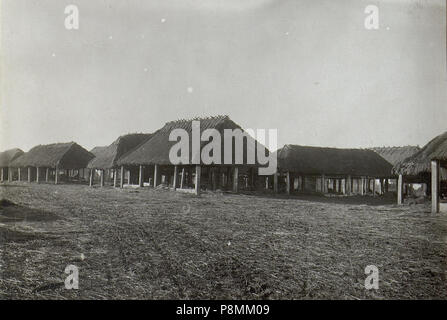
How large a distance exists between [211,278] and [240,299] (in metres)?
0.69

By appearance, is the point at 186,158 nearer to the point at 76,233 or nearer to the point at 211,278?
the point at 76,233

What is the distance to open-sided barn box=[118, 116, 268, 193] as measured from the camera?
73.6 feet

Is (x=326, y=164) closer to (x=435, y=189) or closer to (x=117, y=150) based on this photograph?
(x=435, y=189)

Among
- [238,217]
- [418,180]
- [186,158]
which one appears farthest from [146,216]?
[418,180]

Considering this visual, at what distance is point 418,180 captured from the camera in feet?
76.8

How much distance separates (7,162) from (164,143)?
30458 millimetres

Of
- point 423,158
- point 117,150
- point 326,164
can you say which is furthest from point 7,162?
point 423,158

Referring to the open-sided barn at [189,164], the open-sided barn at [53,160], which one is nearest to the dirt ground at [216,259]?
the open-sided barn at [189,164]

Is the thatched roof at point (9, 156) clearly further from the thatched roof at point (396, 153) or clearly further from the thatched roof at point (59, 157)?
the thatched roof at point (396, 153)

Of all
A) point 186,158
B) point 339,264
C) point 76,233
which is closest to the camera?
point 339,264

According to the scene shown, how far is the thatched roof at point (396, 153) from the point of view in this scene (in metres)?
32.0

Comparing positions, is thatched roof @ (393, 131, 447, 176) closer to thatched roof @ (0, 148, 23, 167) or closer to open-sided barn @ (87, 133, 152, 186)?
open-sided barn @ (87, 133, 152, 186)

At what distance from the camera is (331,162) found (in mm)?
28406

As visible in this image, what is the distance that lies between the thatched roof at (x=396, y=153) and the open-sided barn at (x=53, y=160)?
1222 inches
